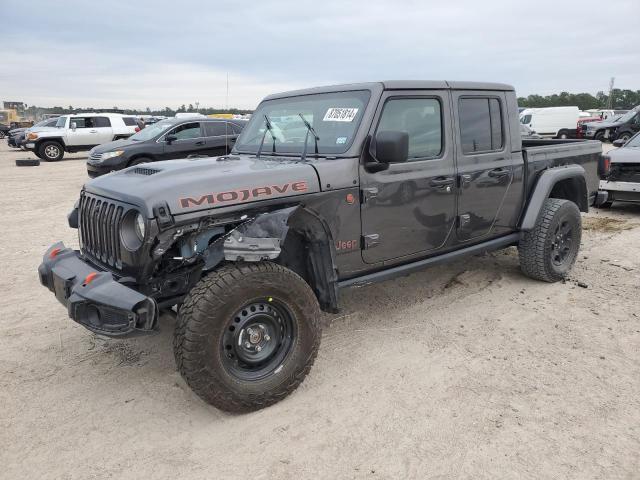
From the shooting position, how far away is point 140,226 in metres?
2.91

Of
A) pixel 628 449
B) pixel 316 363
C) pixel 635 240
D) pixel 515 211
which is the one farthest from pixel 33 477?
pixel 635 240

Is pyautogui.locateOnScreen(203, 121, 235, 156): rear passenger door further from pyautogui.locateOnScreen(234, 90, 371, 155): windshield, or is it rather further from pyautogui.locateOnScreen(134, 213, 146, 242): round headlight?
pyautogui.locateOnScreen(134, 213, 146, 242): round headlight

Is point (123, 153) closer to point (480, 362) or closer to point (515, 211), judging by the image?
point (515, 211)

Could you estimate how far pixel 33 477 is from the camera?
8.18 ft

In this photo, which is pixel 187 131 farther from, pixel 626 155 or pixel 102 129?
pixel 102 129

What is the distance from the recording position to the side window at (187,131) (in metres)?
12.4

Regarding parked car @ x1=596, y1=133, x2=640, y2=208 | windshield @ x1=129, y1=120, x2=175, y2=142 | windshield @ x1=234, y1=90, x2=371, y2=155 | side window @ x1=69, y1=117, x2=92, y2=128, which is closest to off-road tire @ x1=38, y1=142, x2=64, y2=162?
side window @ x1=69, y1=117, x2=92, y2=128

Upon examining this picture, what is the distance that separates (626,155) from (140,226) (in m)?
8.31

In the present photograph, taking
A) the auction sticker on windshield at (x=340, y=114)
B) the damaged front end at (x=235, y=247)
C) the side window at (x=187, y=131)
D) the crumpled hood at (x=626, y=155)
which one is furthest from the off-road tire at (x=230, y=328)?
the side window at (x=187, y=131)

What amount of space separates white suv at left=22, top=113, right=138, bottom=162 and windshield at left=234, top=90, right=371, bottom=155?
1822cm

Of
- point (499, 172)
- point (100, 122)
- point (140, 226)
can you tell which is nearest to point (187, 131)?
point (499, 172)

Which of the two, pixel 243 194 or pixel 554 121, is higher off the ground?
pixel 554 121

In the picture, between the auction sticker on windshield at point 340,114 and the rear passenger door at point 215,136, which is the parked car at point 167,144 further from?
the auction sticker on windshield at point 340,114

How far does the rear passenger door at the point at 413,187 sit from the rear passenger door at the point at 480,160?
0.14 m
